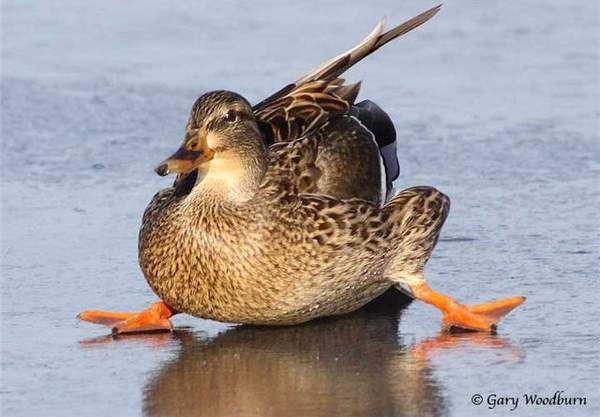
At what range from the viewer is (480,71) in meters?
9.91

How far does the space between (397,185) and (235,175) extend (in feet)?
7.00

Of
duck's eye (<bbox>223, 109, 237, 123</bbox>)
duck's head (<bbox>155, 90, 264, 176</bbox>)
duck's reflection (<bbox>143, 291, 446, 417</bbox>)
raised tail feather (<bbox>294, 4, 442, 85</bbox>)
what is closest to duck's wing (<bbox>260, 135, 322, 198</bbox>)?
duck's head (<bbox>155, 90, 264, 176</bbox>)

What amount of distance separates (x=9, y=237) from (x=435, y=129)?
2844 mm

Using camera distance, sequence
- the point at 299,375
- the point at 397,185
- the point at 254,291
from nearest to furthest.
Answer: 1. the point at 299,375
2. the point at 254,291
3. the point at 397,185

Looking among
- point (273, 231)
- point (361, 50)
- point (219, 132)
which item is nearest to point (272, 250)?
point (273, 231)

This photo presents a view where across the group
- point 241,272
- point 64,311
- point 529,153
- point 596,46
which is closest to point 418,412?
point 241,272

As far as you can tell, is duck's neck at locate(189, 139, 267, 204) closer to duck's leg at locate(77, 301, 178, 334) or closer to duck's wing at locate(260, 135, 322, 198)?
duck's wing at locate(260, 135, 322, 198)

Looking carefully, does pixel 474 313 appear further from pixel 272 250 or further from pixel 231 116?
pixel 231 116

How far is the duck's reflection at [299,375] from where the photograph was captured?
16.3 ft

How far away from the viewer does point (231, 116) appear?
596 cm

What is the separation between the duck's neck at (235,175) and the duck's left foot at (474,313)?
0.88m

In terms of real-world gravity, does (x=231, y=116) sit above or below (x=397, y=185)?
above

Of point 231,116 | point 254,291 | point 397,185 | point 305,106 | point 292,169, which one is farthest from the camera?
A: point 397,185

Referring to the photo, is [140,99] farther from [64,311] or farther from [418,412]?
[418,412]
